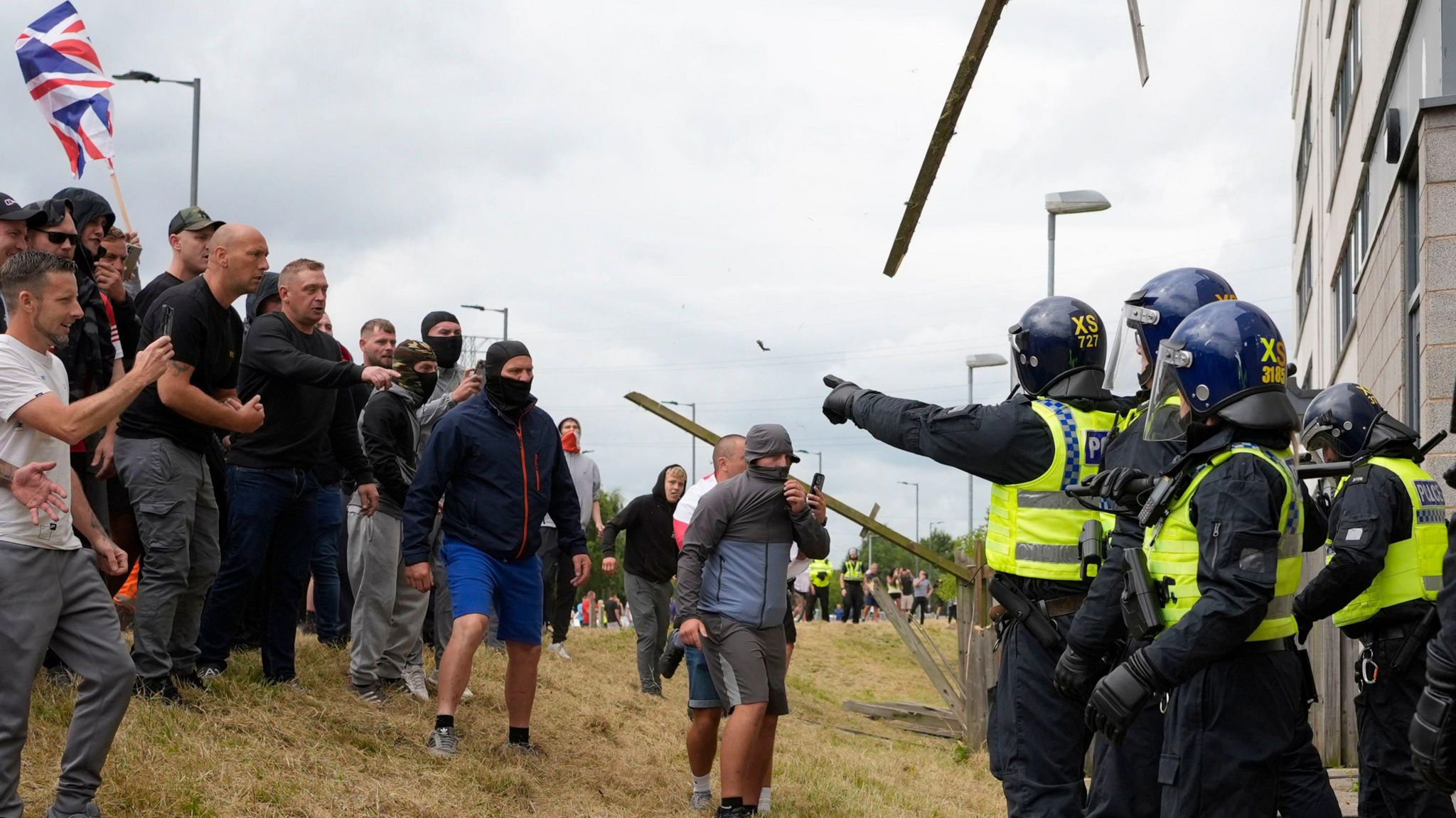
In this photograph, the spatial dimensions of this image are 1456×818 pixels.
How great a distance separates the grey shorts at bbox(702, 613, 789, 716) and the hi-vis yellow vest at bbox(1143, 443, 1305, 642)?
3.47 meters

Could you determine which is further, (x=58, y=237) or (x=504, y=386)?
(x=504, y=386)

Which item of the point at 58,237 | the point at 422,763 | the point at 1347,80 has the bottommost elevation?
the point at 422,763

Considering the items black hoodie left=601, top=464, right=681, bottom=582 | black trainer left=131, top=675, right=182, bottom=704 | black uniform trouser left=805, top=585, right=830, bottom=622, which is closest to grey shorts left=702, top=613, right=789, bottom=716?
black trainer left=131, top=675, right=182, bottom=704

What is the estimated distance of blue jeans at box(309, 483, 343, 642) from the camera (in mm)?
8430

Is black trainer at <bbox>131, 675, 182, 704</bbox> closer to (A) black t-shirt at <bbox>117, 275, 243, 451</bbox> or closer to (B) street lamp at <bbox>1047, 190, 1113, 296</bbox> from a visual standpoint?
(A) black t-shirt at <bbox>117, 275, 243, 451</bbox>

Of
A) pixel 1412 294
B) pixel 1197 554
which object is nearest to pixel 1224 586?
pixel 1197 554

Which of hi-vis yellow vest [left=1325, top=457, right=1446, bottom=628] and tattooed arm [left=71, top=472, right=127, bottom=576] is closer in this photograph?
tattooed arm [left=71, top=472, right=127, bottom=576]

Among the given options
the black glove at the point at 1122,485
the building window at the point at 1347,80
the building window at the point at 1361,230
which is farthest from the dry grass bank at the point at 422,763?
the building window at the point at 1347,80

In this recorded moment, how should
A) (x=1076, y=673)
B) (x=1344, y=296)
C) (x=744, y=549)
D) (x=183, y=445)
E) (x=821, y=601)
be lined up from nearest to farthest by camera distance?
(x=1076, y=673)
(x=183, y=445)
(x=744, y=549)
(x=1344, y=296)
(x=821, y=601)

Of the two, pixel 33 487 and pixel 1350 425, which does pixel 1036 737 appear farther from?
pixel 33 487

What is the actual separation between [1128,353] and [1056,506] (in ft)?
2.93

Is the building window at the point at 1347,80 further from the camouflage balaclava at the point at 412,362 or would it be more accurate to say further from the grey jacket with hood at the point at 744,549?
the camouflage balaclava at the point at 412,362

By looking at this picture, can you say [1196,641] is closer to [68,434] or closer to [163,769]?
[68,434]

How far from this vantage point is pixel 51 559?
498 centimetres
